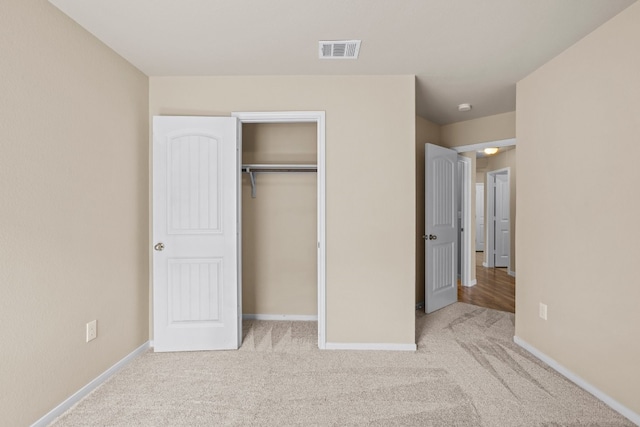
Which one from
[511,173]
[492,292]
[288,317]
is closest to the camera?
[288,317]

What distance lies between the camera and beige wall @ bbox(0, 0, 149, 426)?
1.56 metres

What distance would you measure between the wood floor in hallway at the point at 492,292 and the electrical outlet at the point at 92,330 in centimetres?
411

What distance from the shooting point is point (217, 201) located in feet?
8.58

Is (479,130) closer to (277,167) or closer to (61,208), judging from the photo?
(277,167)

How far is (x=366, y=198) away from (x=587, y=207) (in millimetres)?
1589

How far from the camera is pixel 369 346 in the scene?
2.66 metres

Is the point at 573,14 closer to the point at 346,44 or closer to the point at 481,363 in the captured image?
the point at 346,44

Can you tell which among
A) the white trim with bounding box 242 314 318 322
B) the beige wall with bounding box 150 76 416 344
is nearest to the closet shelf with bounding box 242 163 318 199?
the beige wall with bounding box 150 76 416 344

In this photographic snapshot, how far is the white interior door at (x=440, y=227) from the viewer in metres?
3.64

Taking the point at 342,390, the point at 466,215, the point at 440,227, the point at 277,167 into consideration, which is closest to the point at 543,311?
the point at 440,227

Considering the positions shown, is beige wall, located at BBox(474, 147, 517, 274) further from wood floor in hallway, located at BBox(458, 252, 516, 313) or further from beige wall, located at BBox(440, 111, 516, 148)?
beige wall, located at BBox(440, 111, 516, 148)

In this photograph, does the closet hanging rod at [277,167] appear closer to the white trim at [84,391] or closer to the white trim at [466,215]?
the white trim at [84,391]

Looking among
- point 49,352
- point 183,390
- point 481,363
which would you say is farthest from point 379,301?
point 49,352

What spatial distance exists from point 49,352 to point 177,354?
978mm
